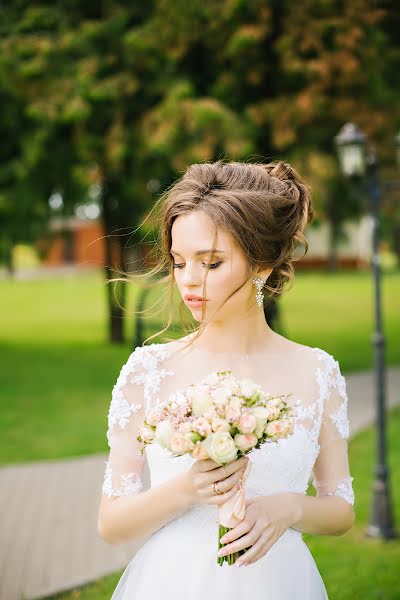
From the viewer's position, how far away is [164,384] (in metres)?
2.35

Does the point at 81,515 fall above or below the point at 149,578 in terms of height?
below

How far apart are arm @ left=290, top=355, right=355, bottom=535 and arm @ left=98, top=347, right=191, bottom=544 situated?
1.42 feet

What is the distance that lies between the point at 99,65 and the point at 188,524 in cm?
1195

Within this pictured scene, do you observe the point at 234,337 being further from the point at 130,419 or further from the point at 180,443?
the point at 180,443

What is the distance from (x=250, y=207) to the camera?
229 cm

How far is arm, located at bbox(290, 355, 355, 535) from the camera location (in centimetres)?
226

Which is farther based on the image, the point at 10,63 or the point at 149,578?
the point at 10,63

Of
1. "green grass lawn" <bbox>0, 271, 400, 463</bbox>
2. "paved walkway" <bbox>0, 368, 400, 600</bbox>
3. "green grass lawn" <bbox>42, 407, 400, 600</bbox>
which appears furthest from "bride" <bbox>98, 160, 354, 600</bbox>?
"green grass lawn" <bbox>0, 271, 400, 463</bbox>

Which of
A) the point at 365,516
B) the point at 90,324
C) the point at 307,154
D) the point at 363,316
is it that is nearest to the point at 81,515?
the point at 365,516

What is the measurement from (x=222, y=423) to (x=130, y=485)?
0.52 m

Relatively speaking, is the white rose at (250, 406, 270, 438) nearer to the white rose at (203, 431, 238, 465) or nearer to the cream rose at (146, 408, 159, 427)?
the white rose at (203, 431, 238, 465)

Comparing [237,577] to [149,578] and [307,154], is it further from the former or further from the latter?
[307,154]

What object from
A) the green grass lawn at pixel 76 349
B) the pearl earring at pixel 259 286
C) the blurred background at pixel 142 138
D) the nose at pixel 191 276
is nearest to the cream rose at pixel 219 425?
the nose at pixel 191 276

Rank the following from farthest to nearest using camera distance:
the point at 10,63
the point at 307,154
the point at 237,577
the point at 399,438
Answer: the point at 10,63 < the point at 307,154 < the point at 399,438 < the point at 237,577
